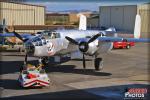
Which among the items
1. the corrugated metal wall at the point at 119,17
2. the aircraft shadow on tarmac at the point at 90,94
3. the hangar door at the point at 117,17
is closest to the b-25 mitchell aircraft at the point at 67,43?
the aircraft shadow on tarmac at the point at 90,94

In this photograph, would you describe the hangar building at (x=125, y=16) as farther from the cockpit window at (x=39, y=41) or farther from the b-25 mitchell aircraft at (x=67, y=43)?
the cockpit window at (x=39, y=41)

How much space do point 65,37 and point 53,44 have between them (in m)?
1.37

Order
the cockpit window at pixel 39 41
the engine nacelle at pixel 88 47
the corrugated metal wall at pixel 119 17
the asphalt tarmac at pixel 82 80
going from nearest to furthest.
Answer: the asphalt tarmac at pixel 82 80 → the cockpit window at pixel 39 41 → the engine nacelle at pixel 88 47 → the corrugated metal wall at pixel 119 17

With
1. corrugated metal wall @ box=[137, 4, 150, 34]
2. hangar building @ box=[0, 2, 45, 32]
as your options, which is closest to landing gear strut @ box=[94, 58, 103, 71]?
hangar building @ box=[0, 2, 45, 32]

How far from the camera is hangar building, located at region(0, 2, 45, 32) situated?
57.0 metres

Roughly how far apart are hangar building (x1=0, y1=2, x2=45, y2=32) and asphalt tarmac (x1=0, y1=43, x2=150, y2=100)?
22537 mm

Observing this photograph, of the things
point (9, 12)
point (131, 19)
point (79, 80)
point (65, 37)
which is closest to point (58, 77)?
point (79, 80)

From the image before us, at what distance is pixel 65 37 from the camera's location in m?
27.9

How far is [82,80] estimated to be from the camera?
24.3 meters

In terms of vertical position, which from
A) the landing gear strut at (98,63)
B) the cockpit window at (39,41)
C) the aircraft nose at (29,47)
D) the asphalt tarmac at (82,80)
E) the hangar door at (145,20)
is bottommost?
the asphalt tarmac at (82,80)

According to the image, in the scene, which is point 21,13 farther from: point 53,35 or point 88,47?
point 88,47

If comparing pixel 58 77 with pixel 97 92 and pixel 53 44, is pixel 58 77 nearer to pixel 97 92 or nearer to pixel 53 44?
pixel 53 44

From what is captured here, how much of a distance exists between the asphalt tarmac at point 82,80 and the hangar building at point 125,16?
3509cm

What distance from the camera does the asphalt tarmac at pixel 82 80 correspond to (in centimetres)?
1984
